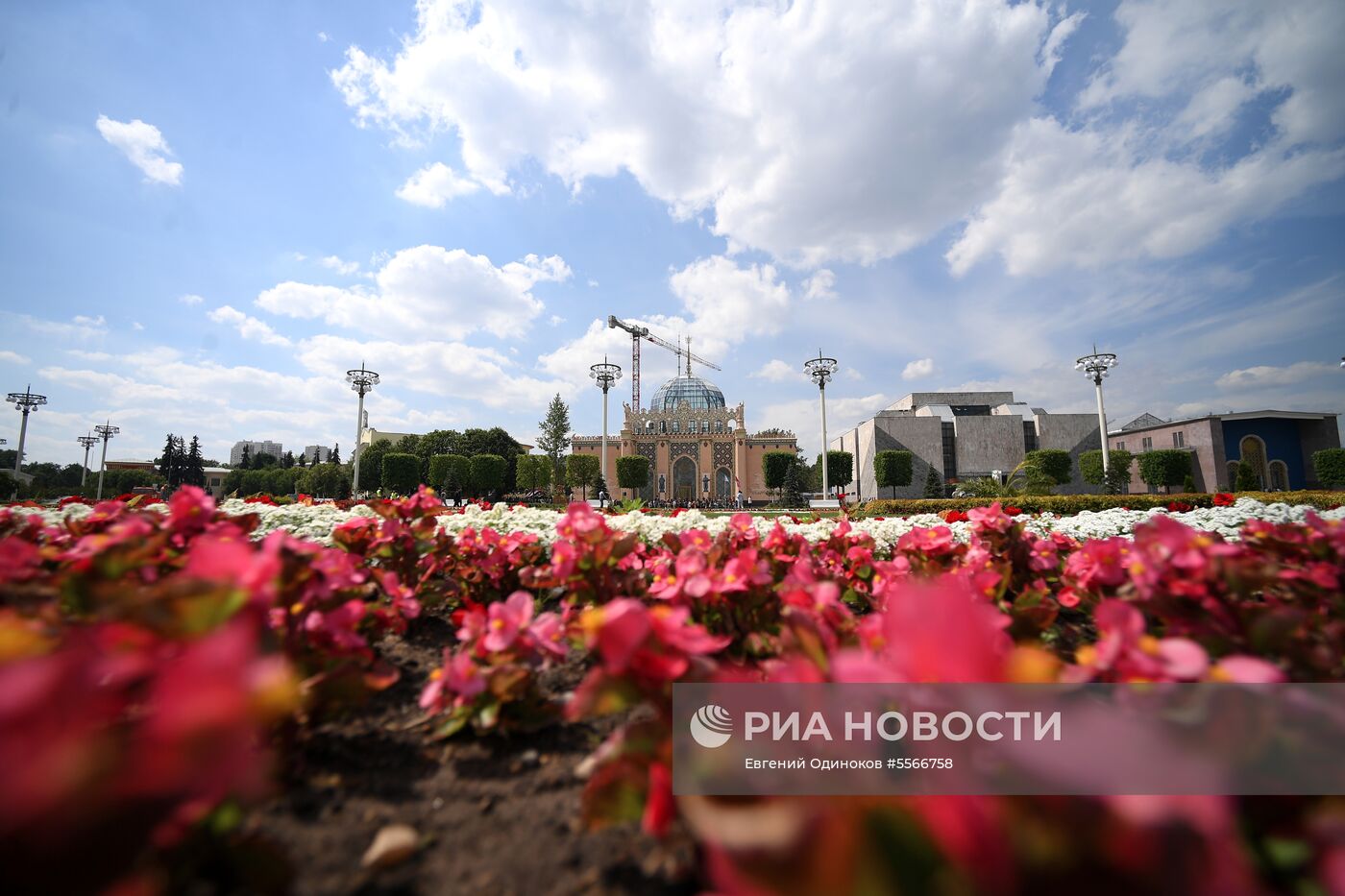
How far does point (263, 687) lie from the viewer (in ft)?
1.86

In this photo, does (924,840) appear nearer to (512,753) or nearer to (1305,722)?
(1305,722)

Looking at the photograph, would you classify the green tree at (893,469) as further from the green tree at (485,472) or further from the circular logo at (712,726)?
the circular logo at (712,726)

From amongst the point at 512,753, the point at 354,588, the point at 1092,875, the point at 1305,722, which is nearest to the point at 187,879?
the point at 512,753

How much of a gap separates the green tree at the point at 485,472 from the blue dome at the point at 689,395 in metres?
18.4

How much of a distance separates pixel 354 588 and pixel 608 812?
107 cm

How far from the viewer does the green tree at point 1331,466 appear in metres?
26.1

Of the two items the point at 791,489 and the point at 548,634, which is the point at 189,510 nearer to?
the point at 548,634

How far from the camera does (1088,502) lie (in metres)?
13.0

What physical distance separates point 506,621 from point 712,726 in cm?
65

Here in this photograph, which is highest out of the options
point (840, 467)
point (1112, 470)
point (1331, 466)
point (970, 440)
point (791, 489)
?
point (970, 440)

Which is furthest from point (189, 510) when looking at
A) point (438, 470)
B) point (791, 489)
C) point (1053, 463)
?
point (791, 489)

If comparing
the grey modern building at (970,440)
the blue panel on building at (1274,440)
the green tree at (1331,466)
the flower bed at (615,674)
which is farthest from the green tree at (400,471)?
the green tree at (1331,466)

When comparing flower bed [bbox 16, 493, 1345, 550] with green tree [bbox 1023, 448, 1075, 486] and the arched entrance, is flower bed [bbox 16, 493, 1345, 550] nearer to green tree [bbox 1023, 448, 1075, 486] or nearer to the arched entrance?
green tree [bbox 1023, 448, 1075, 486]

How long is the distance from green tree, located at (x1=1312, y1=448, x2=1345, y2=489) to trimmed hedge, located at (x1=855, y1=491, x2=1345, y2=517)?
22.1 metres
